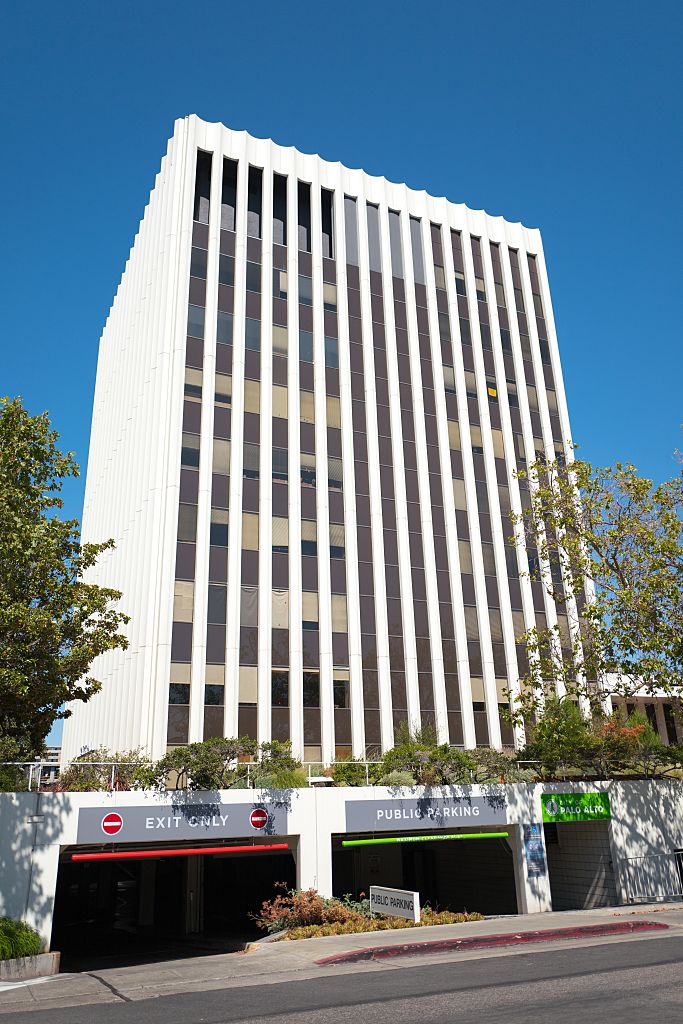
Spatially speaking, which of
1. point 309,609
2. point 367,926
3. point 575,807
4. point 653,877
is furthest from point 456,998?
point 309,609

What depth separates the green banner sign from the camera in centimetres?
2614

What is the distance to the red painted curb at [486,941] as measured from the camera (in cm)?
1666

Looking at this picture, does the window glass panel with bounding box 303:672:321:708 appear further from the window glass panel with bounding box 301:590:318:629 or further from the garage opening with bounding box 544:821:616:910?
the garage opening with bounding box 544:821:616:910

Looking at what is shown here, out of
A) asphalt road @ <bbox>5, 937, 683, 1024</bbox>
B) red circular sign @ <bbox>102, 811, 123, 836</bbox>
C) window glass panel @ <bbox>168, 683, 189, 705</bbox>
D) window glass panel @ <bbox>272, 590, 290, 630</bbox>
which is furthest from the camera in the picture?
window glass panel @ <bbox>272, 590, 290, 630</bbox>

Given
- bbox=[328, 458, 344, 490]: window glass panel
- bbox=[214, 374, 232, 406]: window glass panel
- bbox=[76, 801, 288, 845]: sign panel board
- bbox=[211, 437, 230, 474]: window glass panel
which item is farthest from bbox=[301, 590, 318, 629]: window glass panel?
bbox=[76, 801, 288, 845]: sign panel board

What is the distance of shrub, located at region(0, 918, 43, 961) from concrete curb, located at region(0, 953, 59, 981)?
0.58 feet

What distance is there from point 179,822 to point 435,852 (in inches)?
655

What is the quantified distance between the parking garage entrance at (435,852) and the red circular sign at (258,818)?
2.64 m

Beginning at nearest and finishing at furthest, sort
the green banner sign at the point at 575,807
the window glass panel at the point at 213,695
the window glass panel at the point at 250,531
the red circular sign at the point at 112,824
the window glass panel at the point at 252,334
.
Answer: the red circular sign at the point at 112,824, the green banner sign at the point at 575,807, the window glass panel at the point at 213,695, the window glass panel at the point at 250,531, the window glass panel at the point at 252,334

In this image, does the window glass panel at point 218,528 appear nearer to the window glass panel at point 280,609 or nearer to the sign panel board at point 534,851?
the window glass panel at point 280,609

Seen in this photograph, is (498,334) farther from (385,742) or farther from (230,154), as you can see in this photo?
(385,742)

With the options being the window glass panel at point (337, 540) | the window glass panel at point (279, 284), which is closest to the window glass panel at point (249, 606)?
the window glass panel at point (337, 540)

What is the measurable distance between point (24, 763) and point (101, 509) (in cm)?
3178

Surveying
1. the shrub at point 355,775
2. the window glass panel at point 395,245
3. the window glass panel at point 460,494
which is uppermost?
the window glass panel at point 395,245
